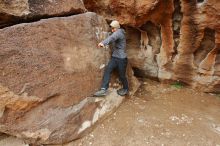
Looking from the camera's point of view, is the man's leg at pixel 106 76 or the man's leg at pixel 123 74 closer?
the man's leg at pixel 106 76

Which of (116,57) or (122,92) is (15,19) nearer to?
(116,57)

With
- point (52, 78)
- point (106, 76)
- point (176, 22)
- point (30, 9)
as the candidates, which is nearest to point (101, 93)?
point (106, 76)

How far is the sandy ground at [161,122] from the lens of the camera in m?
4.72

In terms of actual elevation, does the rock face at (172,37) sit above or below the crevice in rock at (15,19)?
below

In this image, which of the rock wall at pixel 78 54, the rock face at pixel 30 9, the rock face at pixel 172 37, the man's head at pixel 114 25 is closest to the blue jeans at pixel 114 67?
the rock wall at pixel 78 54

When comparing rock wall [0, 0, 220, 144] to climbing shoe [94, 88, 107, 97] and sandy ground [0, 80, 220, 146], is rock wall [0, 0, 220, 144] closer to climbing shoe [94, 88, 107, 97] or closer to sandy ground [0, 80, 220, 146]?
climbing shoe [94, 88, 107, 97]

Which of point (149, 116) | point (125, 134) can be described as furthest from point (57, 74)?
point (149, 116)

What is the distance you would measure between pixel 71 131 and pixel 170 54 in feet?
9.09

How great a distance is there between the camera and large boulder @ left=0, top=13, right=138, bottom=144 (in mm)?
4161

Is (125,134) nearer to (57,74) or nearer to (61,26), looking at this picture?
(57,74)

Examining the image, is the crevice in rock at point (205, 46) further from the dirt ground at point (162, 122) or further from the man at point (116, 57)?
the man at point (116, 57)

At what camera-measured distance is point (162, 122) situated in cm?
516

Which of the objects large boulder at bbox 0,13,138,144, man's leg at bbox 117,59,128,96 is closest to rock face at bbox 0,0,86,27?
large boulder at bbox 0,13,138,144

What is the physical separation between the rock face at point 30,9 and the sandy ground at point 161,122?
1.88 meters
